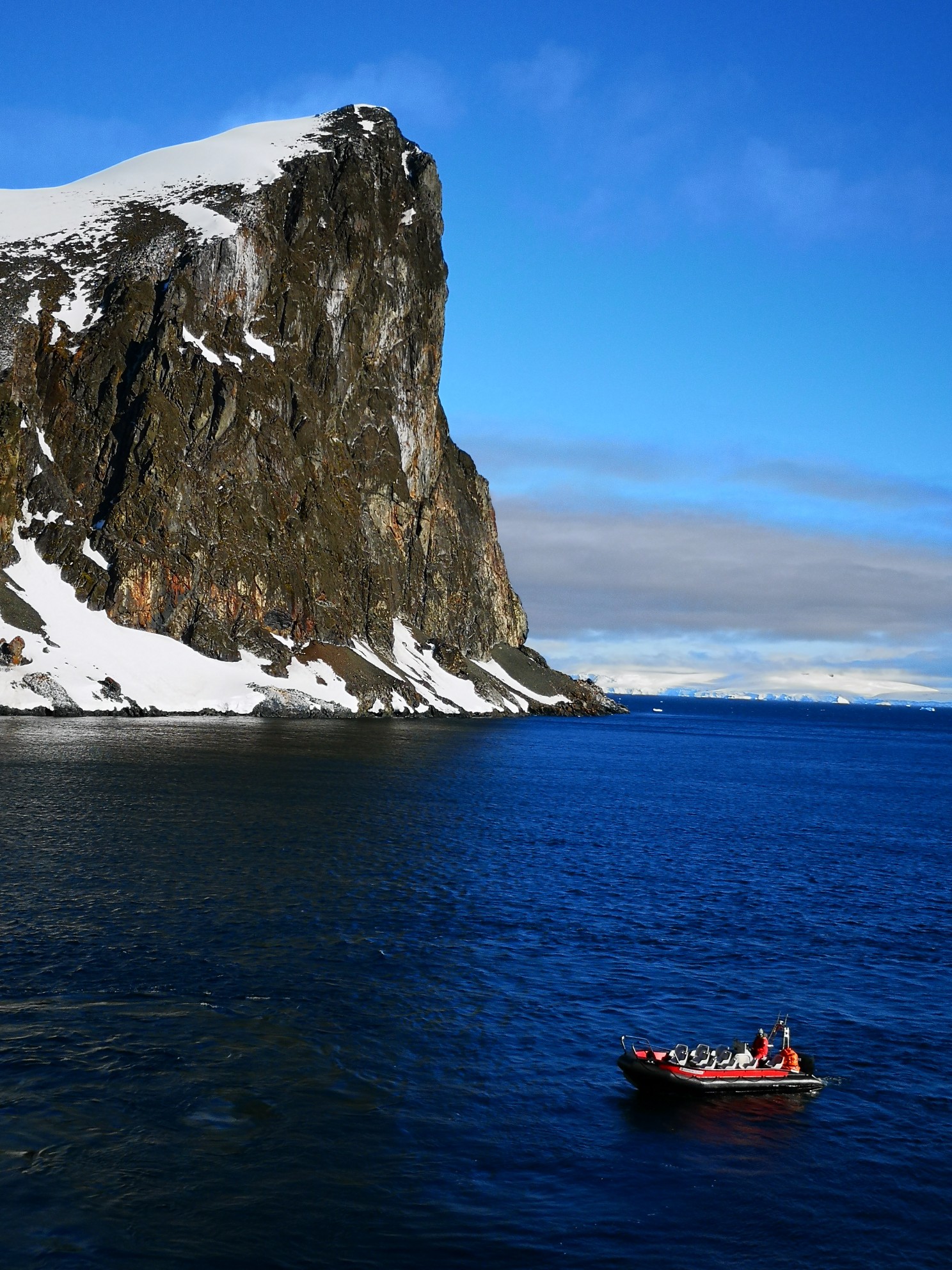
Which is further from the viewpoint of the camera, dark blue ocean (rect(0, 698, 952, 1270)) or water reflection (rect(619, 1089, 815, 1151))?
water reflection (rect(619, 1089, 815, 1151))

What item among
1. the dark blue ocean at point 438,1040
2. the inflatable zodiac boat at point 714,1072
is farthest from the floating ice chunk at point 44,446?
the inflatable zodiac boat at point 714,1072

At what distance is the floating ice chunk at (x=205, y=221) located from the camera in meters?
176

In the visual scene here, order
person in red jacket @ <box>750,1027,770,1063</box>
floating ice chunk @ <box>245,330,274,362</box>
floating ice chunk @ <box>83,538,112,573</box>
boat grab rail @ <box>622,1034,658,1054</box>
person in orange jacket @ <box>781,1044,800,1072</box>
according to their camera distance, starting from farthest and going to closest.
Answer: floating ice chunk @ <box>245,330,274,362</box> → floating ice chunk @ <box>83,538,112,573</box> → boat grab rail @ <box>622,1034,658,1054</box> → person in red jacket @ <box>750,1027,770,1063</box> → person in orange jacket @ <box>781,1044,800,1072</box>

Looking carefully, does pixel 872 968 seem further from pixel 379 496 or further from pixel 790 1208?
pixel 379 496

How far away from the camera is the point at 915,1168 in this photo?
22.5m

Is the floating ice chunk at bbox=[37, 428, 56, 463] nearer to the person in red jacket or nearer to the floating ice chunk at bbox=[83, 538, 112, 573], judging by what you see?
the floating ice chunk at bbox=[83, 538, 112, 573]

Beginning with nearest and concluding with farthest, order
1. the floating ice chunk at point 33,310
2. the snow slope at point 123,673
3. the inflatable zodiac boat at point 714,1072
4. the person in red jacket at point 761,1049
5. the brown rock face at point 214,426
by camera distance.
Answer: the inflatable zodiac boat at point 714,1072 → the person in red jacket at point 761,1049 → the snow slope at point 123,673 → the brown rock face at point 214,426 → the floating ice chunk at point 33,310

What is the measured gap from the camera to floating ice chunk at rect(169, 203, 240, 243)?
579 ft

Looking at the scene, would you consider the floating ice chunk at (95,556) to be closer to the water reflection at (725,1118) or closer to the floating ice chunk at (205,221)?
the floating ice chunk at (205,221)

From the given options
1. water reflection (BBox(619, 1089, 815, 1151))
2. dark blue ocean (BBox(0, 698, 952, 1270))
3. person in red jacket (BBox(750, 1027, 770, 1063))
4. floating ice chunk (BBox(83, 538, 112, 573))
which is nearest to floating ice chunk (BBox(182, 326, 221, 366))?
floating ice chunk (BBox(83, 538, 112, 573))

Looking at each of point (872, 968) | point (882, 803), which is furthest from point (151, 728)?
point (872, 968)

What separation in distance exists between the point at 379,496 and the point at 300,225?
52.0 metres

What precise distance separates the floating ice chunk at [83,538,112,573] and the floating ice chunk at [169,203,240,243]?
6083 cm

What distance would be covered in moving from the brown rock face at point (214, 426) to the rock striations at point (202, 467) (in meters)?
0.34
